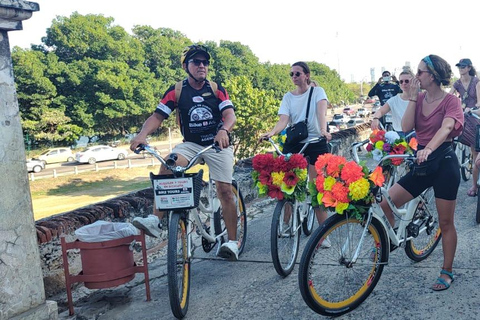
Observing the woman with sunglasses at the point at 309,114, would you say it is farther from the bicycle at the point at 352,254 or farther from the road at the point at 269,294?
the bicycle at the point at 352,254

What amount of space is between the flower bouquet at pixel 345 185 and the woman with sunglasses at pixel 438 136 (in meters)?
0.51

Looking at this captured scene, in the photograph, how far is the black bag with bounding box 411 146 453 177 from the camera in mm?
3400

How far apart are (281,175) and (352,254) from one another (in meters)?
1.04

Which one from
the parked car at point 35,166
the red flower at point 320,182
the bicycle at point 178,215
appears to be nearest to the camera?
the red flower at point 320,182

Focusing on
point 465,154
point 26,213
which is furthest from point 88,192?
point 26,213

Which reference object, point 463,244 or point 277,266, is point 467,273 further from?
point 277,266

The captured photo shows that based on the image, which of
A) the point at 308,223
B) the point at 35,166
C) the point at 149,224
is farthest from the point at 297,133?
the point at 35,166

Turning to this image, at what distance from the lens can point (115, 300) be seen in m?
3.94

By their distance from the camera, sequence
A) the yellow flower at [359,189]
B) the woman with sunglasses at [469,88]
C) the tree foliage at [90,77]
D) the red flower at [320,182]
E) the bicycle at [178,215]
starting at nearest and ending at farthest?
the yellow flower at [359,189]
the red flower at [320,182]
the bicycle at [178,215]
the woman with sunglasses at [469,88]
the tree foliage at [90,77]

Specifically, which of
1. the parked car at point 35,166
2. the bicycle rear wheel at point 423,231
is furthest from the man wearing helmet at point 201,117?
the parked car at point 35,166

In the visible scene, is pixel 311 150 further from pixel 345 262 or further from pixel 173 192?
pixel 173 192

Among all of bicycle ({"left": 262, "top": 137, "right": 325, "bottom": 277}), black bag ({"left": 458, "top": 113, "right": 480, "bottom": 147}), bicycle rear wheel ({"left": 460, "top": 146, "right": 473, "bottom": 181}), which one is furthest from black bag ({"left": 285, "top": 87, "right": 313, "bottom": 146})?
bicycle rear wheel ({"left": 460, "top": 146, "right": 473, "bottom": 181})

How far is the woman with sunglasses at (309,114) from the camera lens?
4762 millimetres

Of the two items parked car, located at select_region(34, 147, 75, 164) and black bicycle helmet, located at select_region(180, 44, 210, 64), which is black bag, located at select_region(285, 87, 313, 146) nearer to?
black bicycle helmet, located at select_region(180, 44, 210, 64)
